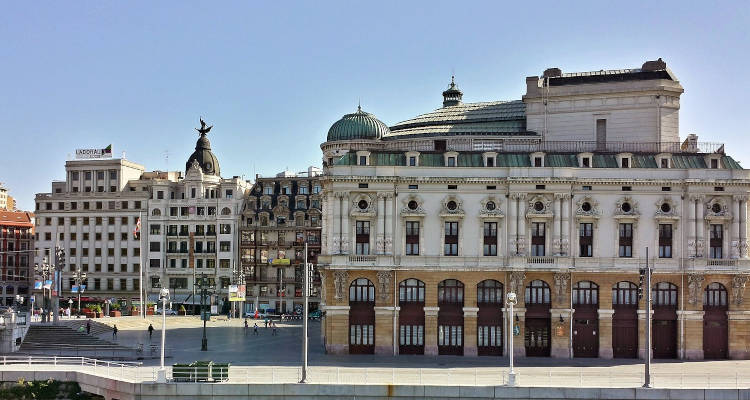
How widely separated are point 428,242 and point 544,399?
2617 centimetres

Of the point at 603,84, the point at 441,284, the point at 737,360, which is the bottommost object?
the point at 737,360

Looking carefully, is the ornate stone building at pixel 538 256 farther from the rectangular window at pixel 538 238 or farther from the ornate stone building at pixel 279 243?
the ornate stone building at pixel 279 243

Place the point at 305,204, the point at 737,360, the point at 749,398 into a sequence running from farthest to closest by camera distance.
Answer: the point at 305,204 < the point at 737,360 < the point at 749,398

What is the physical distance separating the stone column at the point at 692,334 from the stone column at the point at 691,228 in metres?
5.01

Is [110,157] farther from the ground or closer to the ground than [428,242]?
farther from the ground

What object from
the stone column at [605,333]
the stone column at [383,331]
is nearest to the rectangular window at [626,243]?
the stone column at [605,333]

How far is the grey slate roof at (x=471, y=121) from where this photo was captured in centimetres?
8675

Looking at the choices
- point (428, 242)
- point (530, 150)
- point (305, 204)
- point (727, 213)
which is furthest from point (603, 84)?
point (305, 204)

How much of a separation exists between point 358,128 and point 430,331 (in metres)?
41.2

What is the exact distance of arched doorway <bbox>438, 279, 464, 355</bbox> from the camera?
241 feet

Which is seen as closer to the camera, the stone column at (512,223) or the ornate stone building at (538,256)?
the ornate stone building at (538,256)

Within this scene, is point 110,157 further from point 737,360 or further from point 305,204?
point 737,360

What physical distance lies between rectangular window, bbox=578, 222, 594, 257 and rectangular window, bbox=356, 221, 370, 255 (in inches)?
708

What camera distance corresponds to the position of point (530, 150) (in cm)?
7950
